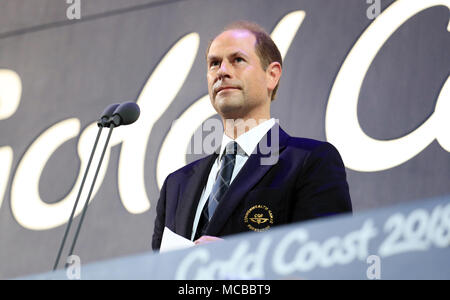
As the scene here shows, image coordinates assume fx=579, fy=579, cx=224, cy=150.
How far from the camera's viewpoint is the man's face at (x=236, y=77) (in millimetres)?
1441

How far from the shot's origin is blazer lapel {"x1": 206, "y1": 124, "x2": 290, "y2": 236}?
131 cm

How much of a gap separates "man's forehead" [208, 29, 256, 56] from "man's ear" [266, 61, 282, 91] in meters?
0.08

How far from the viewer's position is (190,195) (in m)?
1.48

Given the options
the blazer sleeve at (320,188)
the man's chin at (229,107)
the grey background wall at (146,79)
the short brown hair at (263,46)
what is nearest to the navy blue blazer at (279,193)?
the blazer sleeve at (320,188)

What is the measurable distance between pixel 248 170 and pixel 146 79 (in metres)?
2.65

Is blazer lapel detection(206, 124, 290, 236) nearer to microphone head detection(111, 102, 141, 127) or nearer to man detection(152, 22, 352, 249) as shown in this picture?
man detection(152, 22, 352, 249)

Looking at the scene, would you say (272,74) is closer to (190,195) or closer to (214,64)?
(214,64)

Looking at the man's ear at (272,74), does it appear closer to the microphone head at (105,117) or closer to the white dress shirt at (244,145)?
the white dress shirt at (244,145)

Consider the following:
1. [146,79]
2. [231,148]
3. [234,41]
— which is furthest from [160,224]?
[146,79]

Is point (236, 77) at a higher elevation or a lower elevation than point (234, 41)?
lower

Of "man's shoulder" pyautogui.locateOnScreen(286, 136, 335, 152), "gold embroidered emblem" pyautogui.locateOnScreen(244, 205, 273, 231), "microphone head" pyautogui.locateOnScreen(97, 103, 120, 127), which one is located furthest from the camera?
"microphone head" pyautogui.locateOnScreen(97, 103, 120, 127)

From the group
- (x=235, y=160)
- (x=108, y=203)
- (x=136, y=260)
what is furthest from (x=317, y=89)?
(x=136, y=260)

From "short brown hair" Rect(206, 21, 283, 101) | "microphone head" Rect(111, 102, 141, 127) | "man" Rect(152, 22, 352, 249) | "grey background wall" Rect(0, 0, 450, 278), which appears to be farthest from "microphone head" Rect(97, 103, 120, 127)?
"grey background wall" Rect(0, 0, 450, 278)
